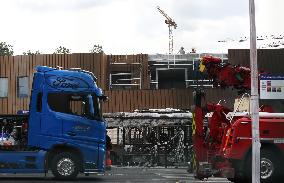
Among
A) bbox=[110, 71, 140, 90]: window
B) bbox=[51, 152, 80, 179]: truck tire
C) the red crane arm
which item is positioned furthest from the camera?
bbox=[110, 71, 140, 90]: window

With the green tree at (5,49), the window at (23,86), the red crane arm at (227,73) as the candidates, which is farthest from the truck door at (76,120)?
the green tree at (5,49)

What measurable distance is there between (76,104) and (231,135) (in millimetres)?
6320

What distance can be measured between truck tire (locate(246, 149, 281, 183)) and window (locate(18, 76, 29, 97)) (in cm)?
3192

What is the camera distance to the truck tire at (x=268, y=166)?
15.9 metres

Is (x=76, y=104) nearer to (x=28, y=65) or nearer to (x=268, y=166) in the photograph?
(x=268, y=166)

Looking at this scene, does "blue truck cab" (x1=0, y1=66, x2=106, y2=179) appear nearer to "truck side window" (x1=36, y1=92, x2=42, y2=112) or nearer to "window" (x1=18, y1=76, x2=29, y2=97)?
"truck side window" (x1=36, y1=92, x2=42, y2=112)

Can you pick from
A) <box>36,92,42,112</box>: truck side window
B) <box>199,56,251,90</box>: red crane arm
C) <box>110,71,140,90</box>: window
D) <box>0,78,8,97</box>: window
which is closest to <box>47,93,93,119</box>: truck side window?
<box>36,92,42,112</box>: truck side window

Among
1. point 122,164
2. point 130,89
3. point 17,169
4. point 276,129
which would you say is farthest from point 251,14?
point 130,89

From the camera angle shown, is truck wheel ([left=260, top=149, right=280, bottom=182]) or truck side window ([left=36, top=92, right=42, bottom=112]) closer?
truck wheel ([left=260, top=149, right=280, bottom=182])

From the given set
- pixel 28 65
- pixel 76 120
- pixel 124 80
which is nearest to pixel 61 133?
pixel 76 120

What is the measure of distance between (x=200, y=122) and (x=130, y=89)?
27184 mm

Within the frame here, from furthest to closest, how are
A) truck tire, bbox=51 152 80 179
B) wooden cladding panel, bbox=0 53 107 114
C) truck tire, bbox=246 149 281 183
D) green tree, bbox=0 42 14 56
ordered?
green tree, bbox=0 42 14 56, wooden cladding panel, bbox=0 53 107 114, truck tire, bbox=51 152 80 179, truck tire, bbox=246 149 281 183

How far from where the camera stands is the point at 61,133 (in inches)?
807

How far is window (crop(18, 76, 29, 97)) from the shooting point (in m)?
45.7
